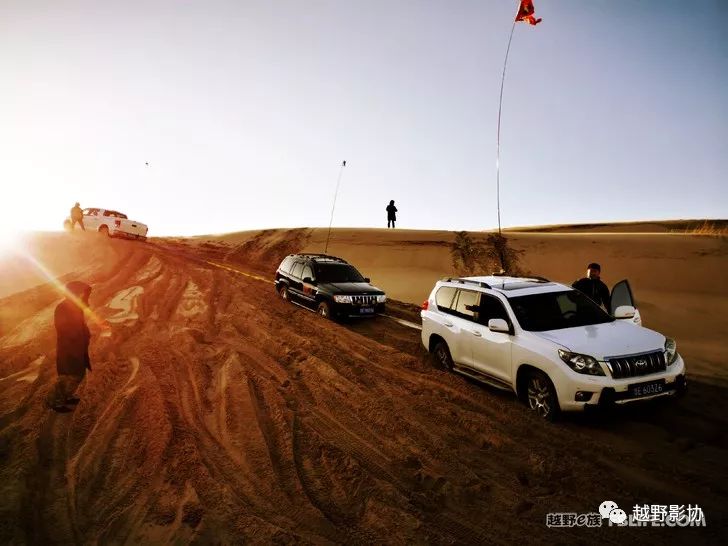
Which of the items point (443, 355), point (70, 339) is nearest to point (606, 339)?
point (443, 355)

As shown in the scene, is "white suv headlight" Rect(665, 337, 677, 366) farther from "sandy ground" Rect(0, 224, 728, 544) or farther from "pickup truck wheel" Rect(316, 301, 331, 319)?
"pickup truck wheel" Rect(316, 301, 331, 319)

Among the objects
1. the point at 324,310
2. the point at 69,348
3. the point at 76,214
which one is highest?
the point at 76,214

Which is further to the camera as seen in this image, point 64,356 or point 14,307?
point 14,307

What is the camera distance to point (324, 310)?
42.4ft

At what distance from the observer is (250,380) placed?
780 centimetres

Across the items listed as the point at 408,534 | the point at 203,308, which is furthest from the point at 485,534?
the point at 203,308

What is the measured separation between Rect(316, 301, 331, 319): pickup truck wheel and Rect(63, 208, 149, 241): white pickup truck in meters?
20.7

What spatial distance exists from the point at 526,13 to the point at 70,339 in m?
12.5

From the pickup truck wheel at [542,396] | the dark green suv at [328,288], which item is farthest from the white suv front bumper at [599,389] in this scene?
the dark green suv at [328,288]

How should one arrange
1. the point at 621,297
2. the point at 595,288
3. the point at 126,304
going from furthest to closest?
1. the point at 126,304
2. the point at 595,288
3. the point at 621,297

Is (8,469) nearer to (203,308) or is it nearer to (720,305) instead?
(203,308)

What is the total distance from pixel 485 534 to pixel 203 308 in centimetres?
1111

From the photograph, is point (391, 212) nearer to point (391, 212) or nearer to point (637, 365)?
point (391, 212)

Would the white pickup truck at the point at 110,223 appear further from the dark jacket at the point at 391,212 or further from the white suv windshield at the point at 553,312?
the white suv windshield at the point at 553,312
